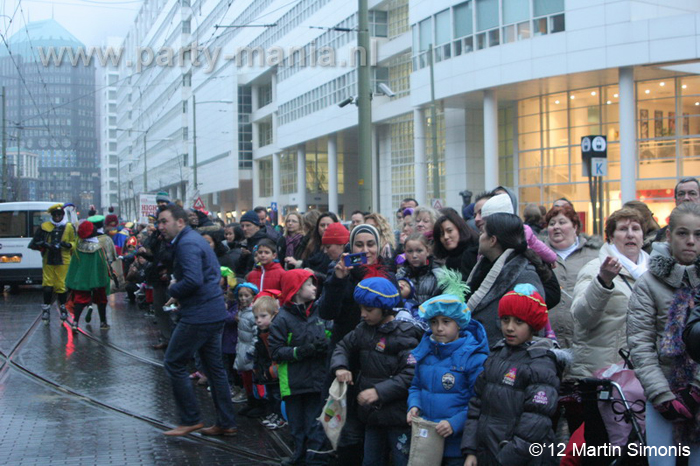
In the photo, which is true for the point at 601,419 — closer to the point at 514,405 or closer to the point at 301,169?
the point at 514,405

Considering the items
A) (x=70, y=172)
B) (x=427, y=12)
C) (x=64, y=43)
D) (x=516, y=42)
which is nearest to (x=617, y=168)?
(x=516, y=42)

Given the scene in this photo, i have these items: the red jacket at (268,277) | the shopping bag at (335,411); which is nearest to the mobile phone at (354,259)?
the shopping bag at (335,411)

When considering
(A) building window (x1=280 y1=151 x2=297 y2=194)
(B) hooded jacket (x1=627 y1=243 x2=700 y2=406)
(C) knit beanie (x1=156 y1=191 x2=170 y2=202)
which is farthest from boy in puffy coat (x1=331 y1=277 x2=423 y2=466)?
(A) building window (x1=280 y1=151 x2=297 y2=194)

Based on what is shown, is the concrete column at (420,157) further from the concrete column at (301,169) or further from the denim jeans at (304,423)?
the denim jeans at (304,423)

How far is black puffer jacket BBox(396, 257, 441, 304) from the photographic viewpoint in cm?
582

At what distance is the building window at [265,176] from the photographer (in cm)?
6912

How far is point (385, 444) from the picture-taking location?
5242mm

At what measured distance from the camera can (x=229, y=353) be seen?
8.42m

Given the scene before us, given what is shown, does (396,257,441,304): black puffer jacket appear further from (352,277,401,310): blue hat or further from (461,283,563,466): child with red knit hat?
(461,283,563,466): child with red knit hat

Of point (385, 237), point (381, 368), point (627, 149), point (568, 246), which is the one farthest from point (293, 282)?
point (627, 149)

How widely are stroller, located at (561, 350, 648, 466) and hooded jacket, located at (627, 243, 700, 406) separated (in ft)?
0.88

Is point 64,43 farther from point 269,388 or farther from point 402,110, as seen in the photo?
point 269,388

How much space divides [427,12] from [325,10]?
44.1 feet

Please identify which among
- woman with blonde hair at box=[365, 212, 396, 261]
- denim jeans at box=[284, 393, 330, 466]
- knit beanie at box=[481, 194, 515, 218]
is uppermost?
knit beanie at box=[481, 194, 515, 218]
